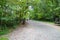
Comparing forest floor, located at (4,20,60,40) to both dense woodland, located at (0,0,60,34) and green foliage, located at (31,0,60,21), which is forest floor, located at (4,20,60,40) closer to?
dense woodland, located at (0,0,60,34)

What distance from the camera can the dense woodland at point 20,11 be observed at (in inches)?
537

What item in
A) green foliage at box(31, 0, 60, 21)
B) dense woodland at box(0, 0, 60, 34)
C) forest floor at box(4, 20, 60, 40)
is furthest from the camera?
green foliage at box(31, 0, 60, 21)

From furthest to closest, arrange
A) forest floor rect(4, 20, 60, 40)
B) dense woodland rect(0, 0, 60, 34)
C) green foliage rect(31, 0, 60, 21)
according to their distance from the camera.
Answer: green foliage rect(31, 0, 60, 21) < dense woodland rect(0, 0, 60, 34) < forest floor rect(4, 20, 60, 40)

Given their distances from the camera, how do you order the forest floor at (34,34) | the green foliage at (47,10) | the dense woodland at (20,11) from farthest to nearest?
1. the green foliage at (47,10)
2. the dense woodland at (20,11)
3. the forest floor at (34,34)

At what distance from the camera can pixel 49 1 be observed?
29344mm

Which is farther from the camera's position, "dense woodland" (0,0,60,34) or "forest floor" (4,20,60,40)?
"dense woodland" (0,0,60,34)

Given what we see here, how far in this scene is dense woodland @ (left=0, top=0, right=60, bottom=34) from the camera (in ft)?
44.8

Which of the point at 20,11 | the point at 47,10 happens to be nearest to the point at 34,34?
the point at 20,11

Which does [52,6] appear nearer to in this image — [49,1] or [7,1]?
[49,1]

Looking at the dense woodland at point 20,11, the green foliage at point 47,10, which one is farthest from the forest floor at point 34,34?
the green foliage at point 47,10

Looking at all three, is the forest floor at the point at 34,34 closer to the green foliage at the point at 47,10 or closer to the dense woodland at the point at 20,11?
the dense woodland at the point at 20,11

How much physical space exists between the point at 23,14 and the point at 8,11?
15.6ft

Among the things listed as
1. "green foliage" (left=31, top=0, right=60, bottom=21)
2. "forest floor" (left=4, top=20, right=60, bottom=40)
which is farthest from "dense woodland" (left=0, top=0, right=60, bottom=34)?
"forest floor" (left=4, top=20, right=60, bottom=40)

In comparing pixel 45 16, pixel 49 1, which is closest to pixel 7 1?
pixel 49 1
